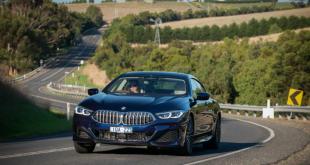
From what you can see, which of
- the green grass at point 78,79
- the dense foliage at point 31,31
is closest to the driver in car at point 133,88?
the dense foliage at point 31,31

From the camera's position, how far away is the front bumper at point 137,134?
500 inches

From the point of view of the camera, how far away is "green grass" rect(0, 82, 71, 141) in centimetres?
2237

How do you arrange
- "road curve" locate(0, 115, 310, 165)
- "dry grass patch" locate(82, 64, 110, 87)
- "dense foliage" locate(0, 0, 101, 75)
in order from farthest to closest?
"dry grass patch" locate(82, 64, 110, 87) < "dense foliage" locate(0, 0, 101, 75) < "road curve" locate(0, 115, 310, 165)

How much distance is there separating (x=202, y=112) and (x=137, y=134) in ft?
7.43

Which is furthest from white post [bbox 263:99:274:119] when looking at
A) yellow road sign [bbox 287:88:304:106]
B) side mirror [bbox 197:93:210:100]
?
side mirror [bbox 197:93:210:100]

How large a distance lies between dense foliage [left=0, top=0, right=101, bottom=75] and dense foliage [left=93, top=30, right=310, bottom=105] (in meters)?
10.3

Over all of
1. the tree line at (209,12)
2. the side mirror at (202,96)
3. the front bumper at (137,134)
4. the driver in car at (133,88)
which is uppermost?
the driver in car at (133,88)

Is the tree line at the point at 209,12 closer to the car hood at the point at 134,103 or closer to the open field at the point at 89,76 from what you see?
the open field at the point at 89,76

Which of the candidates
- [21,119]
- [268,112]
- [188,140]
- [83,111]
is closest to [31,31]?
[268,112]

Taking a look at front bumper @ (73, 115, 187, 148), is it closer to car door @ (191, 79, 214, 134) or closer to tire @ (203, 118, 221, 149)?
car door @ (191, 79, 214, 134)

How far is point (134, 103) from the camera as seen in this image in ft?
42.3

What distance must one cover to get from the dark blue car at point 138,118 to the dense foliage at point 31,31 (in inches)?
3789

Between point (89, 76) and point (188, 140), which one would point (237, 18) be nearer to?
point (89, 76)

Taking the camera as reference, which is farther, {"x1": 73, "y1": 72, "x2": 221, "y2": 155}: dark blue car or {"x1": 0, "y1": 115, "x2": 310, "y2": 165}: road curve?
{"x1": 73, "y1": 72, "x2": 221, "y2": 155}: dark blue car
